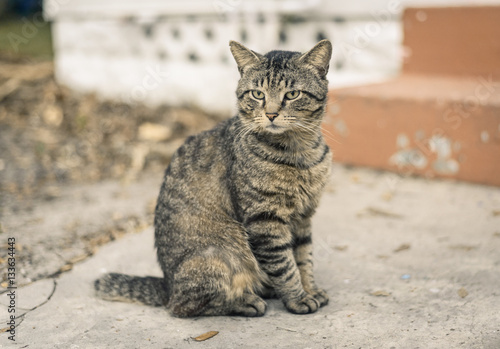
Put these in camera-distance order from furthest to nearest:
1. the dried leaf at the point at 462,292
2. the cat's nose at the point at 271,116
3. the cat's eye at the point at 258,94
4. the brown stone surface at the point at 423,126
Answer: the brown stone surface at the point at 423,126 → the dried leaf at the point at 462,292 → the cat's eye at the point at 258,94 → the cat's nose at the point at 271,116

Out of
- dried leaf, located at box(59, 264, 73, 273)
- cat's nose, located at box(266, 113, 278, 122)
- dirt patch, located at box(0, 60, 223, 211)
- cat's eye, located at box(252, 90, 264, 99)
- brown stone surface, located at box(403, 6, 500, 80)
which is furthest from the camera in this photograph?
dirt patch, located at box(0, 60, 223, 211)

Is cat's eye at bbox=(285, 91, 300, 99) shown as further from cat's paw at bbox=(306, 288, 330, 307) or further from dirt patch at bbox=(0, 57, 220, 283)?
dirt patch at bbox=(0, 57, 220, 283)

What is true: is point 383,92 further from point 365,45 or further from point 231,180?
point 231,180

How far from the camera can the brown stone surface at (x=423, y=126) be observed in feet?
15.1

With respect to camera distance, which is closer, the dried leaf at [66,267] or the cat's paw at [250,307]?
the cat's paw at [250,307]

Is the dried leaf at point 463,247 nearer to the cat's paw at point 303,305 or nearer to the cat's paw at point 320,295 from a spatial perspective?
the cat's paw at point 320,295

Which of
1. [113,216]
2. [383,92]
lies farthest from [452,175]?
[113,216]

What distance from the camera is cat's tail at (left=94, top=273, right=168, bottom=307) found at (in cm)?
308

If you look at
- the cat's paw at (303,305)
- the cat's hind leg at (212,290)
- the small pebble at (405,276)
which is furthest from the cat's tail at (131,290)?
the small pebble at (405,276)

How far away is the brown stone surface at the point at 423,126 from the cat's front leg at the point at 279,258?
7.97ft

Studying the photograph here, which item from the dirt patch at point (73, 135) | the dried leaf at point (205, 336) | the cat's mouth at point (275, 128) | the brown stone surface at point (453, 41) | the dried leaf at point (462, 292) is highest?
the brown stone surface at point (453, 41)

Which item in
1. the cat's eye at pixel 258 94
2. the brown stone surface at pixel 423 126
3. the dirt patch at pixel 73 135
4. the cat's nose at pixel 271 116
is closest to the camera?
the cat's nose at pixel 271 116

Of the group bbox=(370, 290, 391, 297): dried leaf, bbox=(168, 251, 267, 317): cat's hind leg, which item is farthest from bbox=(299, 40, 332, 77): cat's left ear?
bbox=(370, 290, 391, 297): dried leaf

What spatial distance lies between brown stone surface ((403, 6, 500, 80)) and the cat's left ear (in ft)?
9.30
